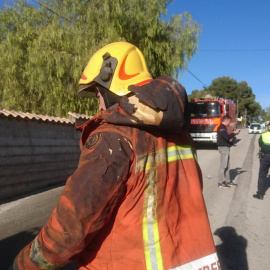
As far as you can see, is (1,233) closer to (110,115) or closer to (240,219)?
(240,219)

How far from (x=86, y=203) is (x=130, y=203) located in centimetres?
19

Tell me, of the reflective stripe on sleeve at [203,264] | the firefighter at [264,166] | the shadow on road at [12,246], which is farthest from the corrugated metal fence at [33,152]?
the reflective stripe on sleeve at [203,264]

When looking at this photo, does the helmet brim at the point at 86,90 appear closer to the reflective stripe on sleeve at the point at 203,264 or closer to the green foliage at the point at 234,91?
the reflective stripe on sleeve at the point at 203,264

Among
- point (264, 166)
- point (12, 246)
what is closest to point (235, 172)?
point (264, 166)

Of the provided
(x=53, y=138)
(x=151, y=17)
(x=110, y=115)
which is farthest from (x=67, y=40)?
(x=110, y=115)

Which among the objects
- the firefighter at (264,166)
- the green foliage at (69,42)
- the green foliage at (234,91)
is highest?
the green foliage at (234,91)

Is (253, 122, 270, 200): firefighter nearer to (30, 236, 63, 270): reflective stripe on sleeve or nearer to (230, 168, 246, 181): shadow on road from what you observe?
(230, 168, 246, 181): shadow on road

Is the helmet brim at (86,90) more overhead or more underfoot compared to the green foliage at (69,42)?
more underfoot

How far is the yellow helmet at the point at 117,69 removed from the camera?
139cm

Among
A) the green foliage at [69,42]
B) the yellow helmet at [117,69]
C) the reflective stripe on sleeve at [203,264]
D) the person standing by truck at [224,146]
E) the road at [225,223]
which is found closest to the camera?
the reflective stripe on sleeve at [203,264]

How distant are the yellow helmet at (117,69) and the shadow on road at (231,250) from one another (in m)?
3.05

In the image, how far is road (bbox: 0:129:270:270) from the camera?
3938mm

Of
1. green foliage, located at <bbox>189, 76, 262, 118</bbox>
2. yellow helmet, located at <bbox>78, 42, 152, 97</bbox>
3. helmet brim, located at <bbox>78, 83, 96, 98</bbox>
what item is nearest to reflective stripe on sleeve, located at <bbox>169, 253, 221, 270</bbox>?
yellow helmet, located at <bbox>78, 42, 152, 97</bbox>

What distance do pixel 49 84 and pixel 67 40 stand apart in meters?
2.06
